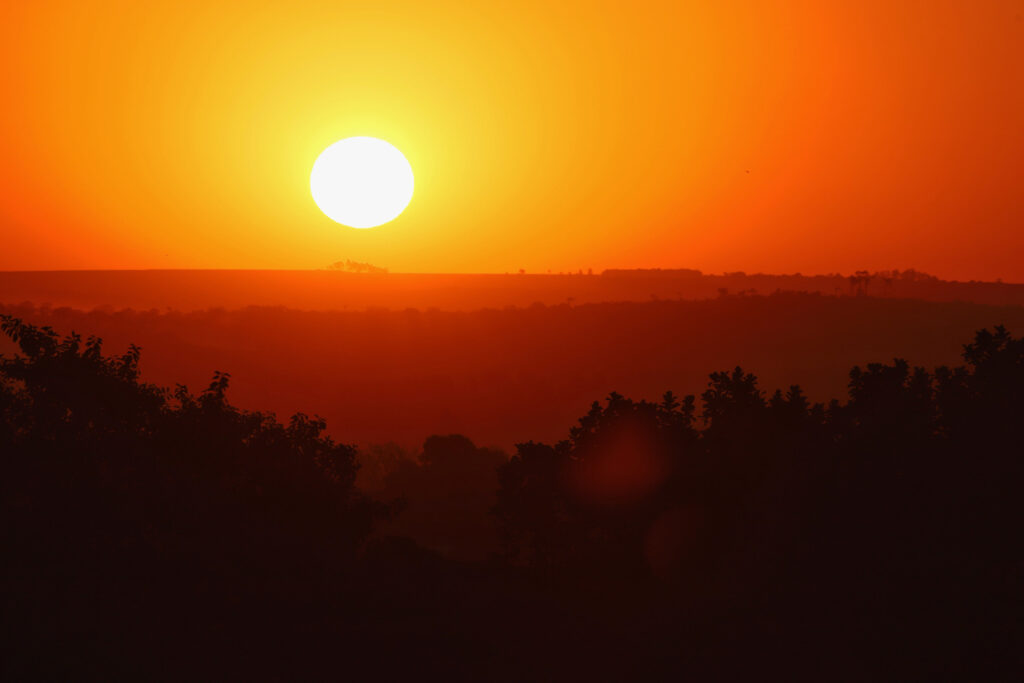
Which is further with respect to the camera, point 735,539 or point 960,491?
point 735,539

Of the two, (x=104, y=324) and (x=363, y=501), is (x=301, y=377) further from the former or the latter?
(x=363, y=501)

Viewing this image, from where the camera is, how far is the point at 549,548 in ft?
126

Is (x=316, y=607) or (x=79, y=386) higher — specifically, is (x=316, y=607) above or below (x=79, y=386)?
below

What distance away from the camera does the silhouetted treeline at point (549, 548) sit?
76.3 ft

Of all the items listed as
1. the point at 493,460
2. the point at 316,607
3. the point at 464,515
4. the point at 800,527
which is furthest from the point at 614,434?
the point at 493,460

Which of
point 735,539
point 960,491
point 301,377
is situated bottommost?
point 301,377

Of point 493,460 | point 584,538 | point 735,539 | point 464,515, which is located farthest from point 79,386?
point 493,460

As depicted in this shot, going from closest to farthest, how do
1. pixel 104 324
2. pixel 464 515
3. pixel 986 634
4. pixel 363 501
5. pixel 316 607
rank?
pixel 986 634, pixel 316 607, pixel 363 501, pixel 464 515, pixel 104 324

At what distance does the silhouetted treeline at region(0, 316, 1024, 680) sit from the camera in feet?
76.3

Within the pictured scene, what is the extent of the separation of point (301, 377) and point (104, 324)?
3326 centimetres

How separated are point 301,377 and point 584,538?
162 metres

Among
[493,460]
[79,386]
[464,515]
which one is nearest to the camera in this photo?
[79,386]

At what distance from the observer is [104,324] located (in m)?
188

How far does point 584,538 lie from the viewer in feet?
124
